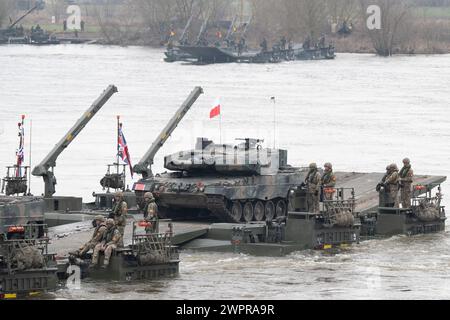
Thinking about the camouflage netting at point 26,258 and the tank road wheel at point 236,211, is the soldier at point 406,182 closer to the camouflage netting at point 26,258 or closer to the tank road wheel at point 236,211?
the tank road wheel at point 236,211

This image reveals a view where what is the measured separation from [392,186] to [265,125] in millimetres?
29355

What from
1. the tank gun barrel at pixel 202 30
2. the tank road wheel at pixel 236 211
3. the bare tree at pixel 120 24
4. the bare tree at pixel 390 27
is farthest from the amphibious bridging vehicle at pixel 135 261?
the bare tree at pixel 120 24

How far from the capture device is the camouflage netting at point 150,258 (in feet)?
98.7

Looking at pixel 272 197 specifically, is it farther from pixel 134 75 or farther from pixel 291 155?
pixel 134 75

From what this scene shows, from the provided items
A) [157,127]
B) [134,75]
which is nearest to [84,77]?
[134,75]

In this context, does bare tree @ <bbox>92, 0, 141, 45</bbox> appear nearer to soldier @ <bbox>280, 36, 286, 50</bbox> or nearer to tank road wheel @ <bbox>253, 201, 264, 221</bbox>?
soldier @ <bbox>280, 36, 286, 50</bbox>

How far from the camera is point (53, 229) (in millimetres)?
34250

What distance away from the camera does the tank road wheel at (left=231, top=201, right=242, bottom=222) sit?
1410 inches

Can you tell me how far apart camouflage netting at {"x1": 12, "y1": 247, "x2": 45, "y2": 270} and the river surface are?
99cm

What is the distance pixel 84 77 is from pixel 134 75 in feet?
10.5

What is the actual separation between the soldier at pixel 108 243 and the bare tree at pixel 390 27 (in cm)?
9377

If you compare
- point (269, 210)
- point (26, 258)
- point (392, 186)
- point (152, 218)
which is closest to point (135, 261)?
point (152, 218)

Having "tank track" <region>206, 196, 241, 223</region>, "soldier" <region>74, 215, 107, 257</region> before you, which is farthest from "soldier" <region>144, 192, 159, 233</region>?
"tank track" <region>206, 196, 241, 223</region>

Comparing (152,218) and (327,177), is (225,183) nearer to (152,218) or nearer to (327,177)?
(327,177)
